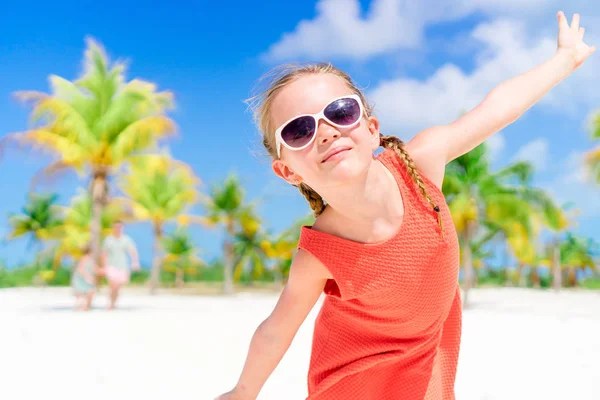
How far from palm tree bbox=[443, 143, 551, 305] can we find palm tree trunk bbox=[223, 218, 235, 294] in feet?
37.6

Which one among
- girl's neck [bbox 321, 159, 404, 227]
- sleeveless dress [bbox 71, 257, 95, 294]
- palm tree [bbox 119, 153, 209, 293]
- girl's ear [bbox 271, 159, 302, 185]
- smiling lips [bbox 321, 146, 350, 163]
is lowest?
sleeveless dress [bbox 71, 257, 95, 294]

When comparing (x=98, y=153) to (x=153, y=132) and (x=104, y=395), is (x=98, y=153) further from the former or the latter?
(x=104, y=395)

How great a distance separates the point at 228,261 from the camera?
1053 inches

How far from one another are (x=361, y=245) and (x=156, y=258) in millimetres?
26343

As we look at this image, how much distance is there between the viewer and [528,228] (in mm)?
18172

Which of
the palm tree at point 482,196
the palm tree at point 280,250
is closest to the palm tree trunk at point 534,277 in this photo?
the palm tree at point 280,250

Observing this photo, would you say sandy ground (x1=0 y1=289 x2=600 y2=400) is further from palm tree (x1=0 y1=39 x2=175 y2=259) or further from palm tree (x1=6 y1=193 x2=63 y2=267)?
palm tree (x1=6 y1=193 x2=63 y2=267)

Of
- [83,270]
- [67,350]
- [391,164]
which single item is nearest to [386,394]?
[391,164]

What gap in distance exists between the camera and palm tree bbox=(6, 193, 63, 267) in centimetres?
3288

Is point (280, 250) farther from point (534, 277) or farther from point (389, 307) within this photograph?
point (389, 307)

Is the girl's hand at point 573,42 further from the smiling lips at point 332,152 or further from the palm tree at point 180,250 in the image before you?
the palm tree at point 180,250

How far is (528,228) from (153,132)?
12.4 m

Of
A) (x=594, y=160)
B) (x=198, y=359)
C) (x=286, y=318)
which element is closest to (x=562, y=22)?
(x=286, y=318)

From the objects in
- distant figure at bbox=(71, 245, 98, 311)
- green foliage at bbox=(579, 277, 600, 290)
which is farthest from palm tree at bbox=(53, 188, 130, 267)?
green foliage at bbox=(579, 277, 600, 290)
